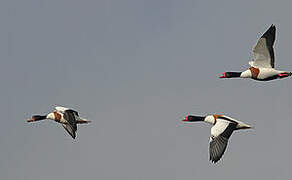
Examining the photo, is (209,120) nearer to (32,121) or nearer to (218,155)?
(218,155)

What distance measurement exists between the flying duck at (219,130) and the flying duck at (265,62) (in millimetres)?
3469

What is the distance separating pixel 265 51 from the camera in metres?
55.9

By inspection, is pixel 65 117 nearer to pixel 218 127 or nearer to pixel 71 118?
pixel 71 118

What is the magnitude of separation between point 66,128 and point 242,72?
14244mm

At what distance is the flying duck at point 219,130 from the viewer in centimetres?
5048

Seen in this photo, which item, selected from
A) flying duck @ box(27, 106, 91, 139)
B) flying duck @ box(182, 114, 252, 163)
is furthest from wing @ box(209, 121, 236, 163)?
flying duck @ box(27, 106, 91, 139)

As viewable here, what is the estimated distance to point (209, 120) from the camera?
57.0 m

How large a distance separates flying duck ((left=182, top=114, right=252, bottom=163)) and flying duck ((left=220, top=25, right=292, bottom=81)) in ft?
11.4

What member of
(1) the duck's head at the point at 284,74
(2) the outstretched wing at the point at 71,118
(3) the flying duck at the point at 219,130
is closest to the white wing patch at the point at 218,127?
(3) the flying duck at the point at 219,130

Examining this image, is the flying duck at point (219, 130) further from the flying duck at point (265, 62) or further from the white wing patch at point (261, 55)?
the white wing patch at point (261, 55)

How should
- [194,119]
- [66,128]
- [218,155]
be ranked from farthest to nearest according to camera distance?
[66,128]
[194,119]
[218,155]

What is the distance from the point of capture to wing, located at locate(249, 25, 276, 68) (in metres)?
55.2

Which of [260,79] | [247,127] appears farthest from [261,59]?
[247,127]

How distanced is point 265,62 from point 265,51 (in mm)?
900
